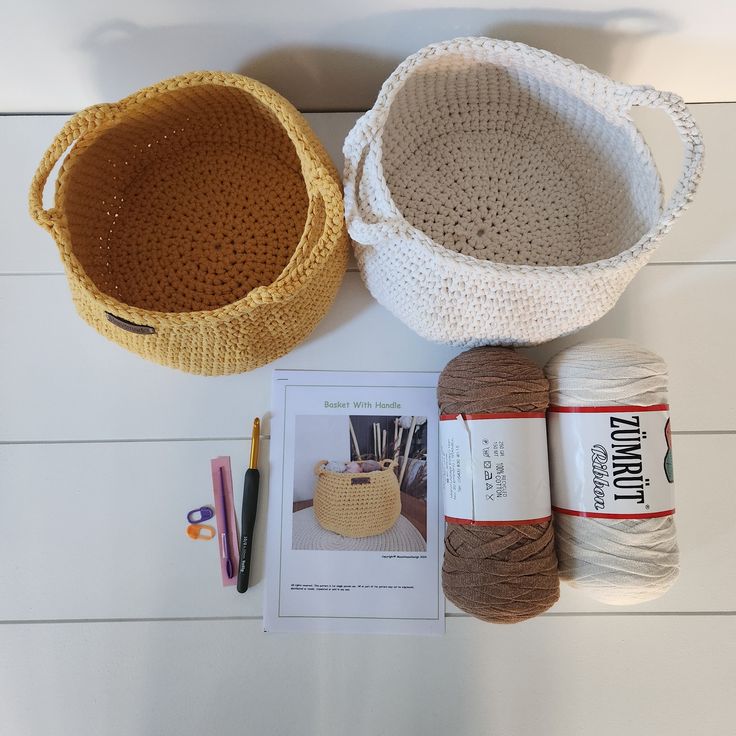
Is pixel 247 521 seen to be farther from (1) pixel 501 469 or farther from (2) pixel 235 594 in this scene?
(1) pixel 501 469

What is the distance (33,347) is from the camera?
689mm

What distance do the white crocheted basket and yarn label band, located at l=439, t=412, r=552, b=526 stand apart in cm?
9

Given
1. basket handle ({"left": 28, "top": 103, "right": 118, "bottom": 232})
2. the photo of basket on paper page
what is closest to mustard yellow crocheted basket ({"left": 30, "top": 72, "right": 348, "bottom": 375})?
basket handle ({"left": 28, "top": 103, "right": 118, "bottom": 232})

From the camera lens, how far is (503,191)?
684mm

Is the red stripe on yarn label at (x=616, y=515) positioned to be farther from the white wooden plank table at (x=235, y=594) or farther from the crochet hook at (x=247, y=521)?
the crochet hook at (x=247, y=521)

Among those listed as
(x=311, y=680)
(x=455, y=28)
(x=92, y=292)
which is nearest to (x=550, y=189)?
(x=455, y=28)

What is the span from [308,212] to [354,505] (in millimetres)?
310

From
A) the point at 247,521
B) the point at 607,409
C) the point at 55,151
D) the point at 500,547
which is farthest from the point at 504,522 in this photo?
the point at 55,151

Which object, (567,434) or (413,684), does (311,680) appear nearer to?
(413,684)

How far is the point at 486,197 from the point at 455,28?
171 millimetres

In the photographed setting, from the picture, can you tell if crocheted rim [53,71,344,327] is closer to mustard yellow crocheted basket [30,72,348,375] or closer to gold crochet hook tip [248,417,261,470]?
mustard yellow crocheted basket [30,72,348,375]

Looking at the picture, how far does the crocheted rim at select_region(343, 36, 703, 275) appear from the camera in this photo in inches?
20.8

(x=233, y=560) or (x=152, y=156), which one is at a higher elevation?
(x=152, y=156)

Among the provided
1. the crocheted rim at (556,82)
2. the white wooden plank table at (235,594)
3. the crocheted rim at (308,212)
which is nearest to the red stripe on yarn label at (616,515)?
the white wooden plank table at (235,594)
